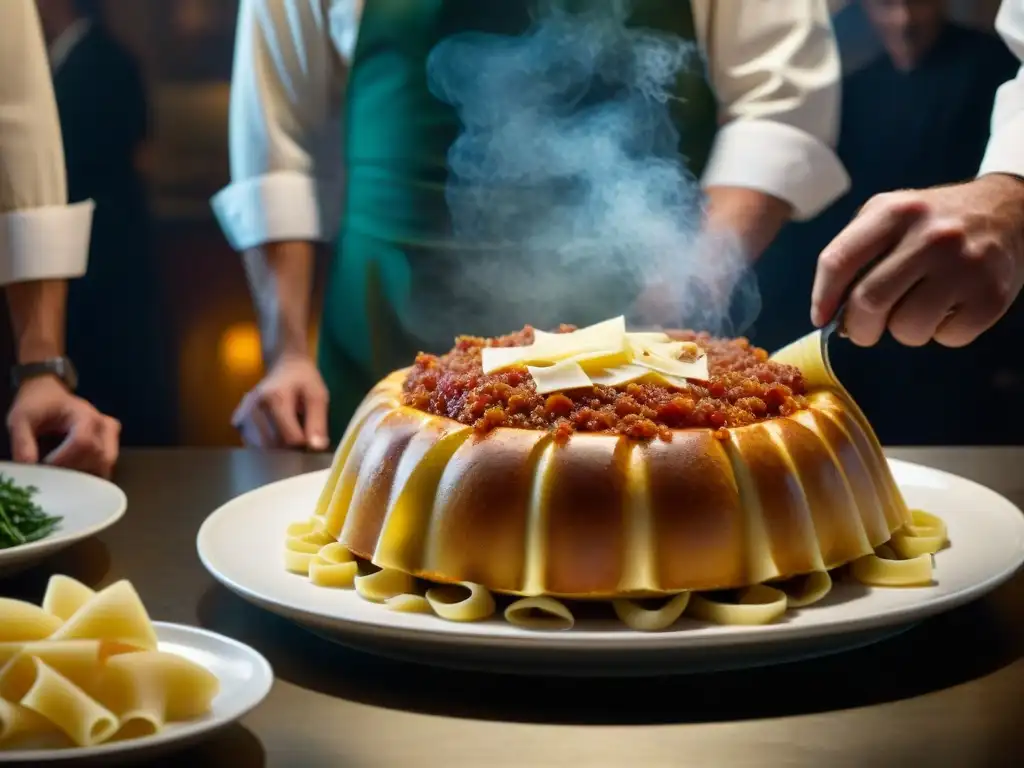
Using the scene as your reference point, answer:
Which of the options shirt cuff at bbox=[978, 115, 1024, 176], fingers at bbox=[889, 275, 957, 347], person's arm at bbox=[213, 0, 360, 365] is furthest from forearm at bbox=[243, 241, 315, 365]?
fingers at bbox=[889, 275, 957, 347]

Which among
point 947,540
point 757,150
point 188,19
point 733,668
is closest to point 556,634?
point 733,668

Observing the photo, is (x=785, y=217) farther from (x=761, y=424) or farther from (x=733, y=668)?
(x=733, y=668)

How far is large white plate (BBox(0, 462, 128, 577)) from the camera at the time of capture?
1.67 m

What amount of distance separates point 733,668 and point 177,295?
3121mm

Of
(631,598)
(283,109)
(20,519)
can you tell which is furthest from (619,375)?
(283,109)

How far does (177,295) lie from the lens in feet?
13.5

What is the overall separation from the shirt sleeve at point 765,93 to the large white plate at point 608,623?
5.04 ft

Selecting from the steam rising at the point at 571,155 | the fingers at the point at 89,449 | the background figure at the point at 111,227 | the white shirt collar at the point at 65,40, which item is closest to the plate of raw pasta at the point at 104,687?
the fingers at the point at 89,449

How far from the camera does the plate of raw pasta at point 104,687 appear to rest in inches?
41.1

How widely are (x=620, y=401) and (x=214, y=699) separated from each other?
626mm

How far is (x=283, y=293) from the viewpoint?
3312mm

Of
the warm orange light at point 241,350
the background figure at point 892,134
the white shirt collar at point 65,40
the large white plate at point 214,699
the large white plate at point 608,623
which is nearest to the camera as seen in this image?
the large white plate at point 214,699

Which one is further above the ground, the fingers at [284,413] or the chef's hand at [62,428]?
the chef's hand at [62,428]

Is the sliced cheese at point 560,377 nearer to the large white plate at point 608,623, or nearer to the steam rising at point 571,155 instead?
the large white plate at point 608,623
